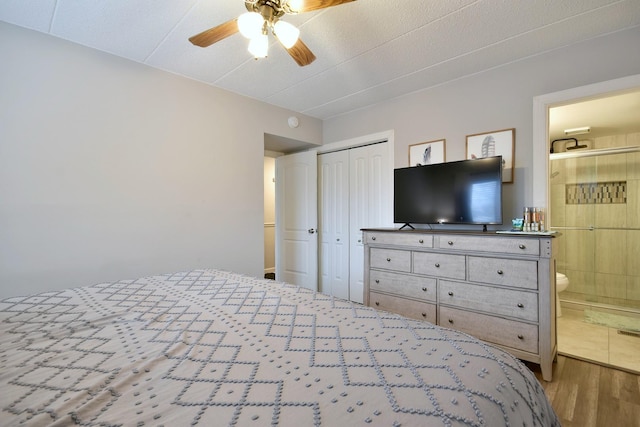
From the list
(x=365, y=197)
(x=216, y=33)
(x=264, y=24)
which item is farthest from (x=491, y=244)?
(x=216, y=33)

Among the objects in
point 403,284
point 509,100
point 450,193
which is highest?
point 509,100

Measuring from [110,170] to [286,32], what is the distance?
186 centimetres

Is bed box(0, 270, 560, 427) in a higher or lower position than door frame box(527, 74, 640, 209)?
lower

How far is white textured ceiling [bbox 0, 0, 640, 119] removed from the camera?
1.83 metres

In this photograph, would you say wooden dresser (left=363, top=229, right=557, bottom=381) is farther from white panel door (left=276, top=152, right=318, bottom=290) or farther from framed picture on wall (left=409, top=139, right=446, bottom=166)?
white panel door (left=276, top=152, right=318, bottom=290)

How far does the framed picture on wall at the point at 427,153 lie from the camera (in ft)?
9.62

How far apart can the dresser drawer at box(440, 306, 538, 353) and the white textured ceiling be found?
211cm

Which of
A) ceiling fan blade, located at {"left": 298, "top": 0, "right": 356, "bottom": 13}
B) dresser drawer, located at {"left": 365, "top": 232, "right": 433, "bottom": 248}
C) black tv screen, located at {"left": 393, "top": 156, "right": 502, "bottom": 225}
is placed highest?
ceiling fan blade, located at {"left": 298, "top": 0, "right": 356, "bottom": 13}

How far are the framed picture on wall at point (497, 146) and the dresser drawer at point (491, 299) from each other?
1014 mm

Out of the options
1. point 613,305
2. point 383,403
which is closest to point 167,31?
point 383,403

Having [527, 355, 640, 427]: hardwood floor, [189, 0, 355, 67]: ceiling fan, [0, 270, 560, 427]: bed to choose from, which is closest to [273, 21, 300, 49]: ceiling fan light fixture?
[189, 0, 355, 67]: ceiling fan

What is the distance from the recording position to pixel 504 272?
209cm

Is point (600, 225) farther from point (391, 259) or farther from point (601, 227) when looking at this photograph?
point (391, 259)

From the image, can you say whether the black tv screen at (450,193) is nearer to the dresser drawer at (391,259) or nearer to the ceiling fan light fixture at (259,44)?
the dresser drawer at (391,259)
